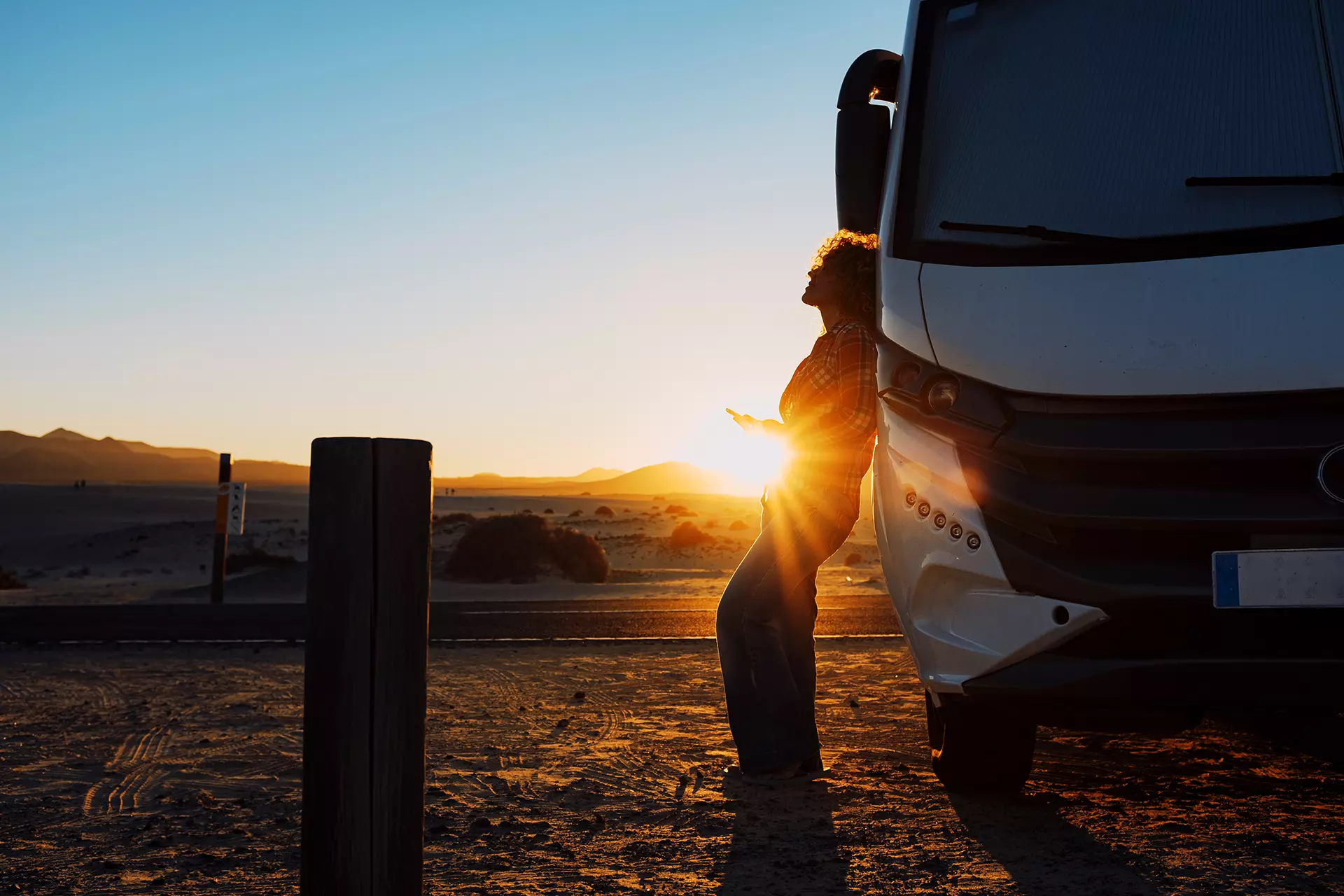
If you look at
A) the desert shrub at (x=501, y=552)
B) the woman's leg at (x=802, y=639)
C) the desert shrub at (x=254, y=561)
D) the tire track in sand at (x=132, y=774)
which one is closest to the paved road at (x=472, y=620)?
the tire track in sand at (x=132, y=774)

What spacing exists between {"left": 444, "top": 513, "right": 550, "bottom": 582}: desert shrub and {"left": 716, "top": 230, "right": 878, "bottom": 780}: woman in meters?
17.4

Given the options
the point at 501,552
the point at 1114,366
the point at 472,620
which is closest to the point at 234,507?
the point at 472,620

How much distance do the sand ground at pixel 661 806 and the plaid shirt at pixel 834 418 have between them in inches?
46.3

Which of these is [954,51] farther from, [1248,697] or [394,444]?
[394,444]

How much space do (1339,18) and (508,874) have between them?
12.2 feet

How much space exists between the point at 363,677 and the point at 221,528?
15.1 meters

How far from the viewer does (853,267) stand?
4773 mm

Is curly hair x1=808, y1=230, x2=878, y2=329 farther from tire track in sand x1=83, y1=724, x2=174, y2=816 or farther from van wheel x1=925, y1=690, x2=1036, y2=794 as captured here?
tire track in sand x1=83, y1=724, x2=174, y2=816

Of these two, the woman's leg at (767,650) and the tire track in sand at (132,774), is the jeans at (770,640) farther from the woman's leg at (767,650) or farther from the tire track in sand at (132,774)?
the tire track in sand at (132,774)

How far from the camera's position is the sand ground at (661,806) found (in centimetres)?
351

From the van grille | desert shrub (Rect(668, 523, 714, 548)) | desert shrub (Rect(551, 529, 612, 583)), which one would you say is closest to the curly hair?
the van grille

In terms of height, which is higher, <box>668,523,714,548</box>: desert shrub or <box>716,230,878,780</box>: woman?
<box>716,230,878,780</box>: woman

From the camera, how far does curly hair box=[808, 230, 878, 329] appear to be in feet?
15.5

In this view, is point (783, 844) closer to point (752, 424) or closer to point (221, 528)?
point (752, 424)
